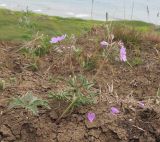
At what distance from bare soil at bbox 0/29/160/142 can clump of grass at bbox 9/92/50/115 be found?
0.09 m

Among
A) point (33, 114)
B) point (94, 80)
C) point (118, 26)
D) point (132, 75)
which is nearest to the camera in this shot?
point (33, 114)

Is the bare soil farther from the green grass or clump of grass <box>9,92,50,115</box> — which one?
the green grass

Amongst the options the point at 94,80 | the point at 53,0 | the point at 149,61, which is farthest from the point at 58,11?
the point at 94,80

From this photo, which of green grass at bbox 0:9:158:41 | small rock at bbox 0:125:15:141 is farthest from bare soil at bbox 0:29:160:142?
green grass at bbox 0:9:158:41

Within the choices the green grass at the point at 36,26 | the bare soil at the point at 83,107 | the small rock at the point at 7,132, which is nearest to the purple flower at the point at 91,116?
the bare soil at the point at 83,107

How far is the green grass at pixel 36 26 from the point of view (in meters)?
5.11

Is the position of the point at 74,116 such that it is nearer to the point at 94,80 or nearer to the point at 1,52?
the point at 94,80

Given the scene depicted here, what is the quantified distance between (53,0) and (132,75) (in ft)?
14.0

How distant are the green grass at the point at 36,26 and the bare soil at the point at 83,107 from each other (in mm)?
392

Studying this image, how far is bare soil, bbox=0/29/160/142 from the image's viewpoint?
3533 mm

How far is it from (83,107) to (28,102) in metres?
0.38

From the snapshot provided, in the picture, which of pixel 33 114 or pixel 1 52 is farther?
pixel 1 52

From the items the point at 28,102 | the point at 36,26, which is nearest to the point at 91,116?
the point at 28,102

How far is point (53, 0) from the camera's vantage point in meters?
8.60
